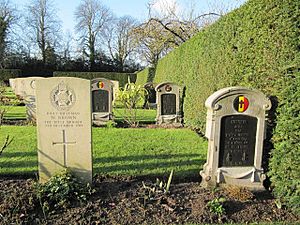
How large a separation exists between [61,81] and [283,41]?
3.20 meters

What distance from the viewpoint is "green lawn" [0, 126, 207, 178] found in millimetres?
4918

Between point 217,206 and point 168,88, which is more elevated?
point 168,88

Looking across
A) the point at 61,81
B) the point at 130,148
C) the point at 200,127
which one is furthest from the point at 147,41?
the point at 61,81

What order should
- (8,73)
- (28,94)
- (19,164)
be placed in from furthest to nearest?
(8,73)
(28,94)
(19,164)

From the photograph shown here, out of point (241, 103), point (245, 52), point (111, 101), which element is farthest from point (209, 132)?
point (111, 101)

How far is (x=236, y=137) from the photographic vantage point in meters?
4.14

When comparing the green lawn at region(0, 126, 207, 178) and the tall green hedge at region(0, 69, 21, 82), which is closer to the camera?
the green lawn at region(0, 126, 207, 178)

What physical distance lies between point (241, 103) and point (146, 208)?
2.01 metres

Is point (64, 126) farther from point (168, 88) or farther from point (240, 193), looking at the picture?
point (168, 88)

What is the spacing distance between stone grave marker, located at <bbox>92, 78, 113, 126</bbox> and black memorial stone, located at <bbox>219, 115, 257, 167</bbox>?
6.67 meters

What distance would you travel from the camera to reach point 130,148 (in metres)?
6.24

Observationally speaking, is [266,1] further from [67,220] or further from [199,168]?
[67,220]

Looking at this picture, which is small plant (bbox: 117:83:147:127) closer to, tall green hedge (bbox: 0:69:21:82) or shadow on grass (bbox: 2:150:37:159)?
shadow on grass (bbox: 2:150:37:159)

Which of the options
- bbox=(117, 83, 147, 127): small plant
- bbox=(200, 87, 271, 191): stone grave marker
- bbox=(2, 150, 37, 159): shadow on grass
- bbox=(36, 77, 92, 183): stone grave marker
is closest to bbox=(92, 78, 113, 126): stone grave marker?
bbox=(117, 83, 147, 127): small plant
